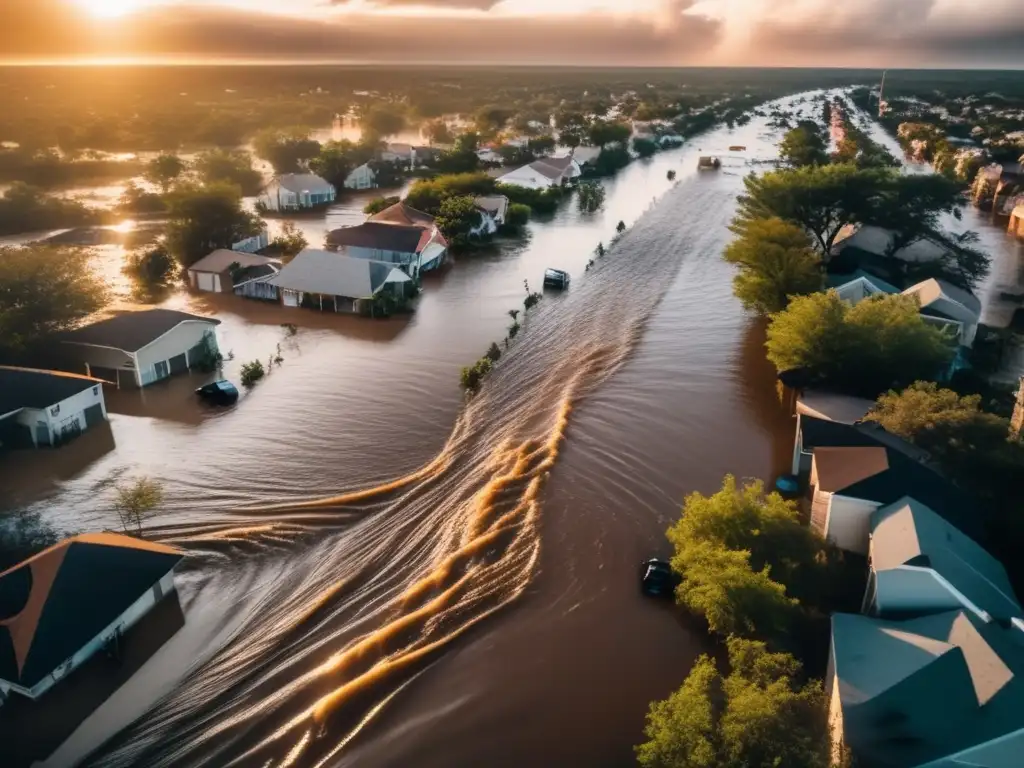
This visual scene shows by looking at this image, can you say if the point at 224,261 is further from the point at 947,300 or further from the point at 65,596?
the point at 947,300

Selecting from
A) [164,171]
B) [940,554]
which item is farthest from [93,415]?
[164,171]

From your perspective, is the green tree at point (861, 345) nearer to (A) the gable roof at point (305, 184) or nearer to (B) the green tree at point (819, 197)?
(B) the green tree at point (819, 197)

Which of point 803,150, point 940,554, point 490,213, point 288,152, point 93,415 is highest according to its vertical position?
point 803,150

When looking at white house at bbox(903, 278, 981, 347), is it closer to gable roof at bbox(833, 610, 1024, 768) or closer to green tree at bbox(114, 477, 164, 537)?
gable roof at bbox(833, 610, 1024, 768)

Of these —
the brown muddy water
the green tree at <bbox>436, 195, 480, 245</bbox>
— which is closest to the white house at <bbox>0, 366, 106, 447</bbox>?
the brown muddy water

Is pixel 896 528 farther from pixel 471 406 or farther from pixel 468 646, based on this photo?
pixel 471 406

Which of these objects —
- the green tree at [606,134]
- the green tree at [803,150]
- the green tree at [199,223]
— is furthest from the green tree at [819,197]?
the green tree at [606,134]
